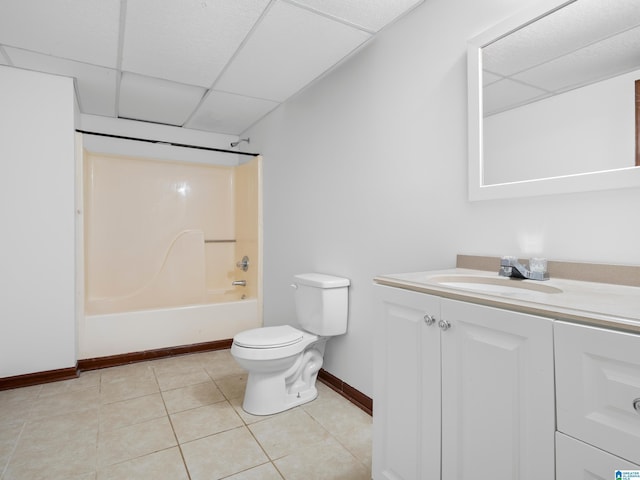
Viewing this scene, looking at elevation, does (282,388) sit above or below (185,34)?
below

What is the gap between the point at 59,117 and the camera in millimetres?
2482

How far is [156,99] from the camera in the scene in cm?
290

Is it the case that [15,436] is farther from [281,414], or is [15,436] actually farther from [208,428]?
[281,414]

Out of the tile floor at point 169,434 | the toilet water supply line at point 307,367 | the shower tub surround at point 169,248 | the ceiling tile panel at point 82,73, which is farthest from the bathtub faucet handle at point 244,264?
the ceiling tile panel at point 82,73

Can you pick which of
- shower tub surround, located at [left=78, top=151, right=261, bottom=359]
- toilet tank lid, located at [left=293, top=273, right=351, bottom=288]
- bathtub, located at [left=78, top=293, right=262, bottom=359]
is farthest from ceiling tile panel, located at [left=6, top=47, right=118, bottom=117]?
toilet tank lid, located at [left=293, top=273, right=351, bottom=288]

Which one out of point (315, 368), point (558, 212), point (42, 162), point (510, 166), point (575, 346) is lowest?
point (315, 368)

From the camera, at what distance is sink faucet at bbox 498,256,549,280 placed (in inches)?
47.0

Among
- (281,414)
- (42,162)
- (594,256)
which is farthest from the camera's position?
(42,162)

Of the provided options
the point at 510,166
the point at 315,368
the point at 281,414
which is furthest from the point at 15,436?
the point at 510,166

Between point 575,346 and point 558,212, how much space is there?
63cm

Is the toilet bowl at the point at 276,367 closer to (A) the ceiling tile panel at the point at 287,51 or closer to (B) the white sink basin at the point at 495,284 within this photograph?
(B) the white sink basin at the point at 495,284

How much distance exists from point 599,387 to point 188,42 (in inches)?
90.9

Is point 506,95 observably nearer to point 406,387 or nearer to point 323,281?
point 406,387

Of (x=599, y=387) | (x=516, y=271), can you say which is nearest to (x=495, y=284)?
(x=516, y=271)
